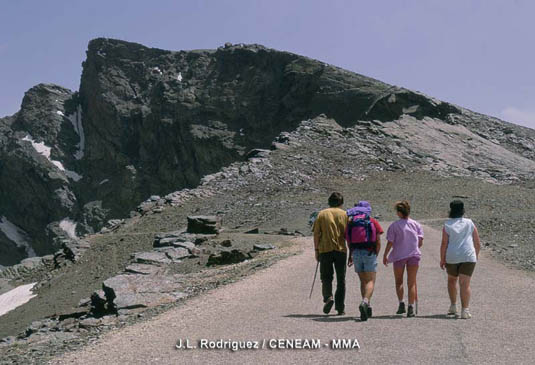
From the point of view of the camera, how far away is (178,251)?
69.2ft

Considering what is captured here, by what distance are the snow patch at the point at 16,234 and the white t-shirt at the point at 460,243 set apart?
78.1 metres

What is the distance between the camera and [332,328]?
8.52 meters

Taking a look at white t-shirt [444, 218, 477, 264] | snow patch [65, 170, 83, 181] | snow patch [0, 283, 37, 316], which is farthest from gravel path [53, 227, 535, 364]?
snow patch [65, 170, 83, 181]

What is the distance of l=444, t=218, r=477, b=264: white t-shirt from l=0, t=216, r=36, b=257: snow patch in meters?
78.1

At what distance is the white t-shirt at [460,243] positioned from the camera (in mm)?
9250

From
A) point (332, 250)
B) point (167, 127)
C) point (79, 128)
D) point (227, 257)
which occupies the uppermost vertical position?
point (79, 128)

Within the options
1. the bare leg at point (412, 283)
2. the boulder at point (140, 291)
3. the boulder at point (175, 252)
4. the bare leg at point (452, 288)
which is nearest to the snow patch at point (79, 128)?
the boulder at point (175, 252)

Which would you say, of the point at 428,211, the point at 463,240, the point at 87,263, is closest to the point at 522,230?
the point at 428,211

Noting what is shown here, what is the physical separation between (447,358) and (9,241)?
8286cm

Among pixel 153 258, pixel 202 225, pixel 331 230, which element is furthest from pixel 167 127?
pixel 331 230

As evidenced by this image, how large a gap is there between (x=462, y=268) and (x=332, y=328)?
2.17m

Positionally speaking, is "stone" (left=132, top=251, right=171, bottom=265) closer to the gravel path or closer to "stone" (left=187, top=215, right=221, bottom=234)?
"stone" (left=187, top=215, right=221, bottom=234)

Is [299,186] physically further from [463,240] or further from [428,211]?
[463,240]

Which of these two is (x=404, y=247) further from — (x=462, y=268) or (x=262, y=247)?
(x=262, y=247)
